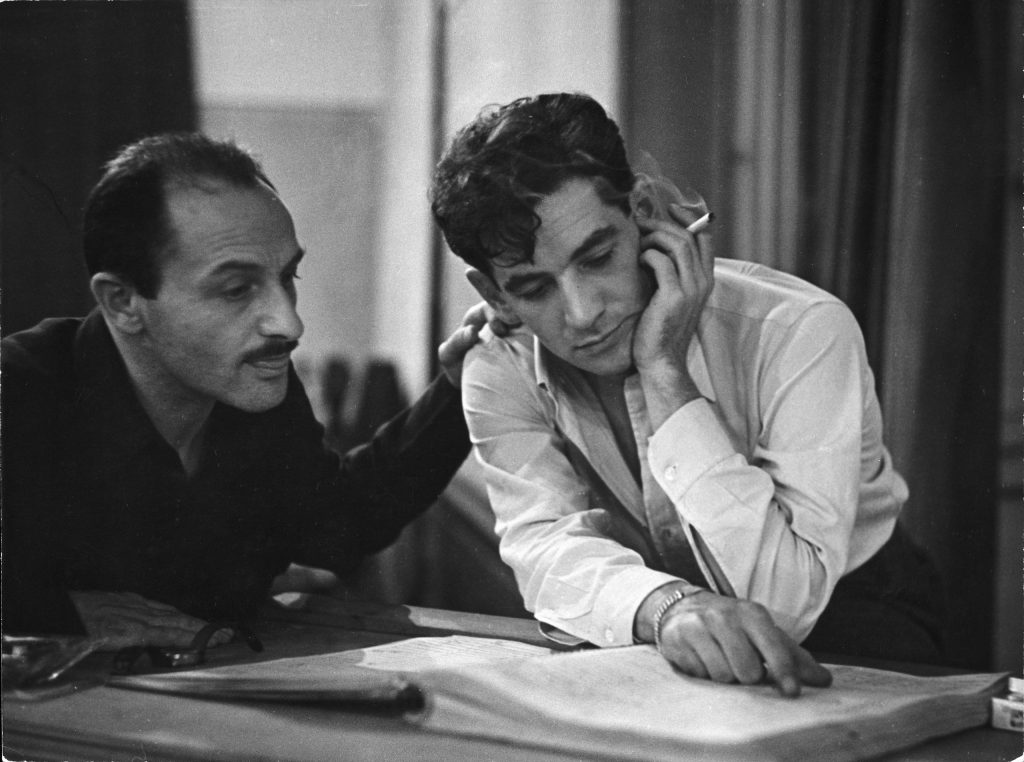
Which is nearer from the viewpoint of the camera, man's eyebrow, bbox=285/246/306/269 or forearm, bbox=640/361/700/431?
forearm, bbox=640/361/700/431

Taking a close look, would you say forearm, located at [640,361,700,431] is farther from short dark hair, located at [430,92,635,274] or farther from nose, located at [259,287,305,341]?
nose, located at [259,287,305,341]

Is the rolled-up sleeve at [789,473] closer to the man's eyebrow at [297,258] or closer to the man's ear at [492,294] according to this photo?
the man's ear at [492,294]

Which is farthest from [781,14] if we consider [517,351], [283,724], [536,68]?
[283,724]

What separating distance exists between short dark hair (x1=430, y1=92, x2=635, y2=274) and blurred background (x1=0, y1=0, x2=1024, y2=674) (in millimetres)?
32

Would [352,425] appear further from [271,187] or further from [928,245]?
[928,245]

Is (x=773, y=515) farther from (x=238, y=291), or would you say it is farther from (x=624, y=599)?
(x=238, y=291)

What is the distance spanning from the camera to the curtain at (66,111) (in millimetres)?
1659

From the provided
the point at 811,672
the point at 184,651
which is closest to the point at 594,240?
the point at 811,672

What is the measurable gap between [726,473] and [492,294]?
385 mm

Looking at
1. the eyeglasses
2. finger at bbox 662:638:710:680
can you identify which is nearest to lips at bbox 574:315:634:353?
finger at bbox 662:638:710:680

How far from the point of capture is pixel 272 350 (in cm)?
159

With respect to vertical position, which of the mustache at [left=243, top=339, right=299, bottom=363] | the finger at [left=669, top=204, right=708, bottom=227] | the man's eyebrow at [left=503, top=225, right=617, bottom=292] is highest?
the finger at [left=669, top=204, right=708, bottom=227]

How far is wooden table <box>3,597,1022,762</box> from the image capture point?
1283mm

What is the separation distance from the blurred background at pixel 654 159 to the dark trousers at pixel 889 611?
0.09ft
